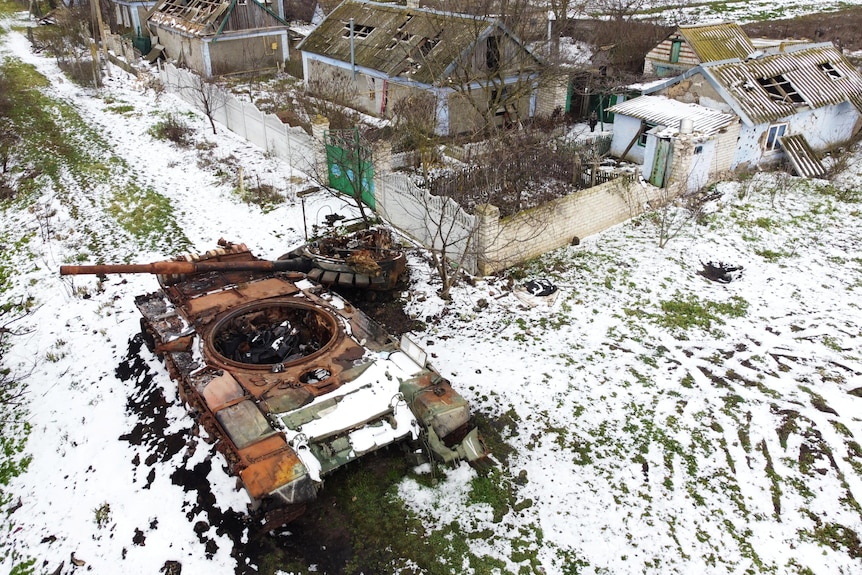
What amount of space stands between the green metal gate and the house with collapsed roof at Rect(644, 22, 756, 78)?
1144 cm

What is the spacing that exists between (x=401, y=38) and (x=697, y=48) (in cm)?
963

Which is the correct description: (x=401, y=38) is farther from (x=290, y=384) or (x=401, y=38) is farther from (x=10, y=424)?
(x=10, y=424)

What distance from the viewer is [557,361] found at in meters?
10.0

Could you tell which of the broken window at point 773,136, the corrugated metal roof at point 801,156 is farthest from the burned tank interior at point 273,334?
the corrugated metal roof at point 801,156

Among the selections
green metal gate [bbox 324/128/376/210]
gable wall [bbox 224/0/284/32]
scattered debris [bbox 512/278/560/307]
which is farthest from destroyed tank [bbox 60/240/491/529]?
gable wall [bbox 224/0/284/32]

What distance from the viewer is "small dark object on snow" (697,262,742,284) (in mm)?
12352

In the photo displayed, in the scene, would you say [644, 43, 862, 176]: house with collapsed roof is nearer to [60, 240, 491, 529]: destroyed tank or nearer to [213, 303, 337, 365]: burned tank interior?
[60, 240, 491, 529]: destroyed tank

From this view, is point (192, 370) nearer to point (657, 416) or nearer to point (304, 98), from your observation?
point (657, 416)

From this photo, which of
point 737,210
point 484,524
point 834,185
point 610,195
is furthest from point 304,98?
point 484,524

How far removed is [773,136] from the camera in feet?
56.3

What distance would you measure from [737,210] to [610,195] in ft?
11.1

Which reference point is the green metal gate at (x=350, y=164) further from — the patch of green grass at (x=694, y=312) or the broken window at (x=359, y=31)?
the broken window at (x=359, y=31)

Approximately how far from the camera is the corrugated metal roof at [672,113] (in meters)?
15.7

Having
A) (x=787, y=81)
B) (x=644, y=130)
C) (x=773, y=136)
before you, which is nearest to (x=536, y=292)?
(x=644, y=130)
